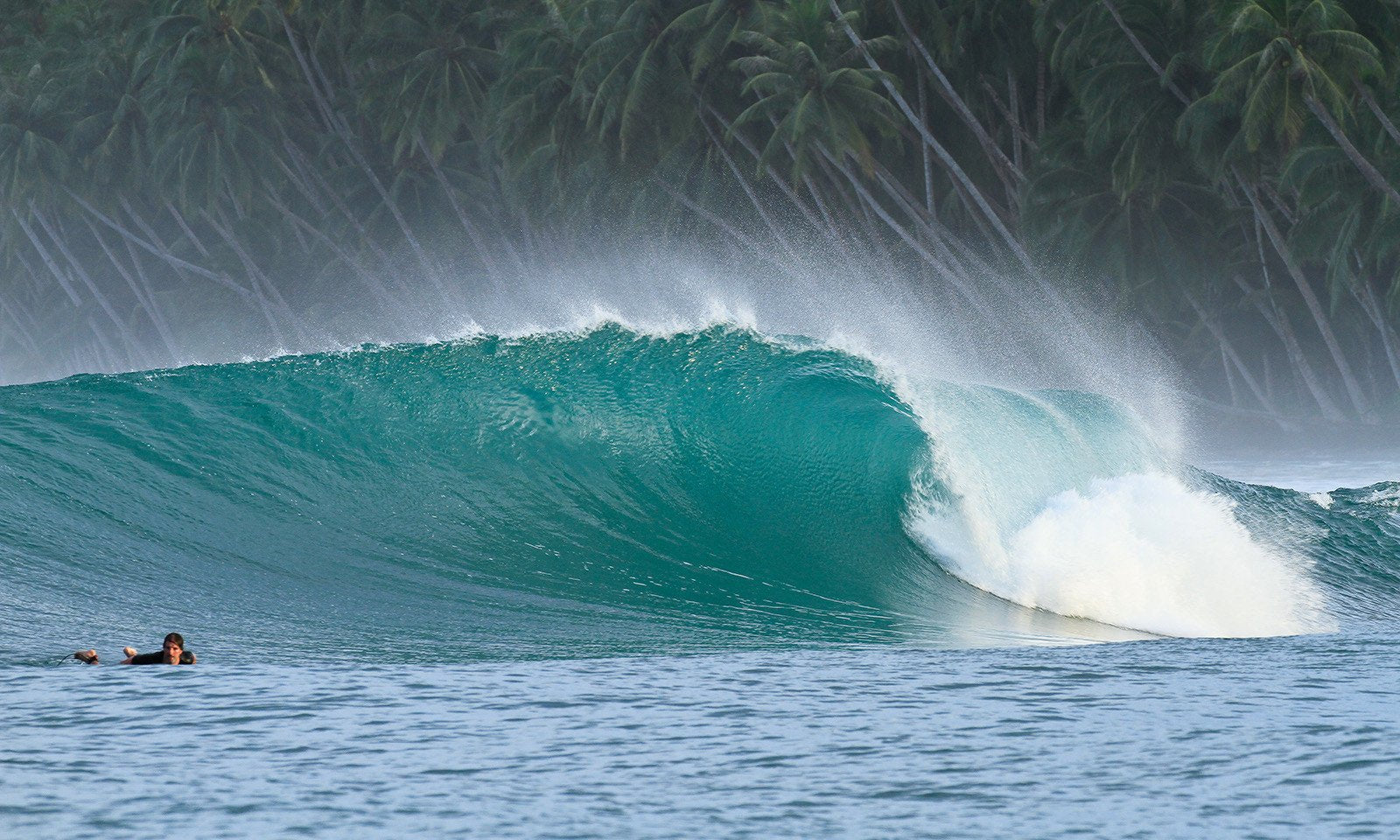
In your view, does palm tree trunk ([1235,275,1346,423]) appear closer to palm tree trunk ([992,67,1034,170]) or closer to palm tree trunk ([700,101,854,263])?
palm tree trunk ([992,67,1034,170])

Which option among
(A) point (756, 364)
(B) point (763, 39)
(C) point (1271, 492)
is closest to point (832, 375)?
(A) point (756, 364)

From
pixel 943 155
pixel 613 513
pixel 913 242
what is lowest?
pixel 613 513

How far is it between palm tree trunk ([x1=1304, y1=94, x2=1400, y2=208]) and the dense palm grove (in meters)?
0.14

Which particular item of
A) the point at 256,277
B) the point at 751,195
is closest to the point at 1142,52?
the point at 751,195

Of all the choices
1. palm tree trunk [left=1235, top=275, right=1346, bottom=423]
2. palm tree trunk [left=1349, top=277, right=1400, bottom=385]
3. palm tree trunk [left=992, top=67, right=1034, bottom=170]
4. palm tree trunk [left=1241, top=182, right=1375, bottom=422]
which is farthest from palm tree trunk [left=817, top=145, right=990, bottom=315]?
palm tree trunk [left=1349, top=277, right=1400, bottom=385]

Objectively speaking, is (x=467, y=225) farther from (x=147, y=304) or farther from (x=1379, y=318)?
(x=1379, y=318)

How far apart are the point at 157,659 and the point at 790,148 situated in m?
31.3

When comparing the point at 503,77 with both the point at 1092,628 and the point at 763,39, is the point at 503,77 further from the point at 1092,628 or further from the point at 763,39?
the point at 1092,628

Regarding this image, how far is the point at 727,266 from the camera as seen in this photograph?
42.1 metres

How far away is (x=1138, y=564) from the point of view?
10984mm

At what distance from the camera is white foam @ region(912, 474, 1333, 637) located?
10.4 meters

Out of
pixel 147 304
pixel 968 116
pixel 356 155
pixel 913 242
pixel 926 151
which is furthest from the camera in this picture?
pixel 147 304

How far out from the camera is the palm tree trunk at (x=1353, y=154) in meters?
29.0

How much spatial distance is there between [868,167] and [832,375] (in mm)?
23162
